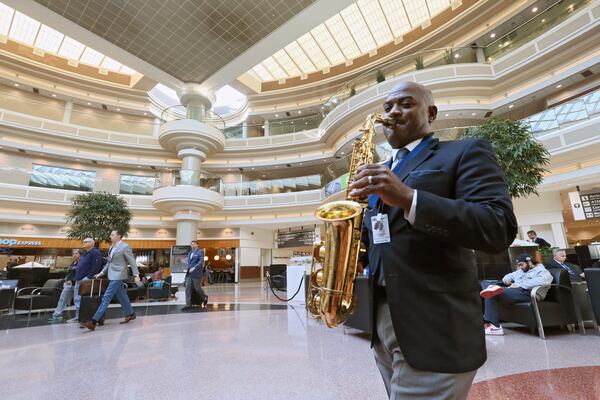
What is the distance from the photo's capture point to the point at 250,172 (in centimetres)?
2148

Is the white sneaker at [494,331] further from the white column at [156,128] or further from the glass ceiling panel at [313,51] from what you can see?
the white column at [156,128]

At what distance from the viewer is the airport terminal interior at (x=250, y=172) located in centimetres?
289

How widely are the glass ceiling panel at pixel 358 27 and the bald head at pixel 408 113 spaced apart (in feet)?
67.7

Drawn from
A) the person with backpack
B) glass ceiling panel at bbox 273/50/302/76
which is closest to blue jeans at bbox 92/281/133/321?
the person with backpack

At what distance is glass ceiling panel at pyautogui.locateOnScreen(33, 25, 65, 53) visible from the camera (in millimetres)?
18594

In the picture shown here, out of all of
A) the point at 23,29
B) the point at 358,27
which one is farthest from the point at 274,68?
the point at 23,29

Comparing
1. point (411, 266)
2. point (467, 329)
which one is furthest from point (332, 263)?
point (467, 329)

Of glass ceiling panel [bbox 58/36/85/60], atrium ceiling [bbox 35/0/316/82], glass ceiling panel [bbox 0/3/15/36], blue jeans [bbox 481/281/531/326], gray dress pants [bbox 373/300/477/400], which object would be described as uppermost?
glass ceiling panel [bbox 0/3/15/36]

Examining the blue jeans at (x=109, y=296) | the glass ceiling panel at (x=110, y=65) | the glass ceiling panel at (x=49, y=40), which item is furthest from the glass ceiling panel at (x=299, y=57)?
the blue jeans at (x=109, y=296)

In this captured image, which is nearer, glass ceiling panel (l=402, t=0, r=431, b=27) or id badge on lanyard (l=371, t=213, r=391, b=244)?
id badge on lanyard (l=371, t=213, r=391, b=244)

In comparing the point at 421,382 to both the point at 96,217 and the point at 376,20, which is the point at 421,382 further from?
the point at 376,20

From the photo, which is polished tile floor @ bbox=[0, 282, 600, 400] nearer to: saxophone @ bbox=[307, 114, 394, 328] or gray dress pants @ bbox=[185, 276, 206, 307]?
saxophone @ bbox=[307, 114, 394, 328]

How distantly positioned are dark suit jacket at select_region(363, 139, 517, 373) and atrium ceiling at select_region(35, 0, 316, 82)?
1329 centimetres

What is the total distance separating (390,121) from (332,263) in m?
0.54
